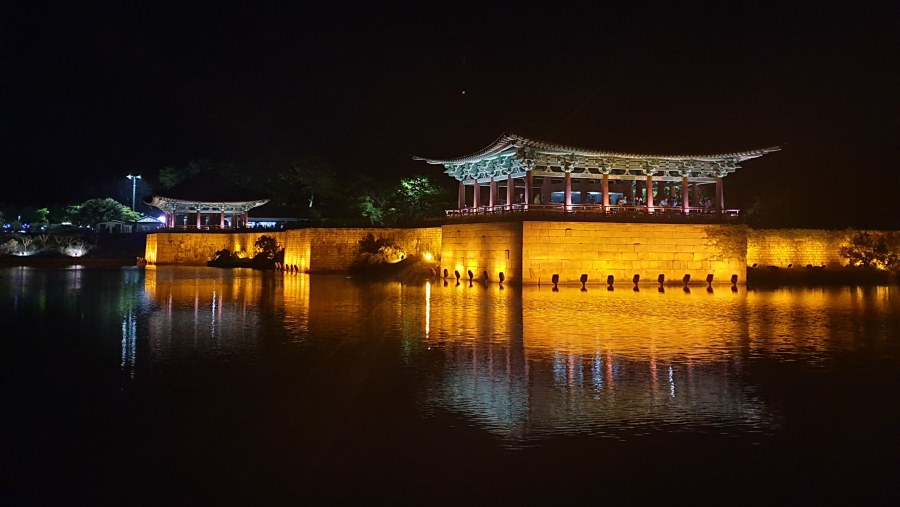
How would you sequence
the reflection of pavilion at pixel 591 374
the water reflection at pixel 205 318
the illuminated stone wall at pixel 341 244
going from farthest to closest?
the illuminated stone wall at pixel 341 244 → the water reflection at pixel 205 318 → the reflection of pavilion at pixel 591 374

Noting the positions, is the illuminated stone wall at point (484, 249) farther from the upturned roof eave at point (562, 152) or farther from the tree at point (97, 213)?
the tree at point (97, 213)

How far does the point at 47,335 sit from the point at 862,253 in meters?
34.0

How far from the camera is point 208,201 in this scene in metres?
52.7

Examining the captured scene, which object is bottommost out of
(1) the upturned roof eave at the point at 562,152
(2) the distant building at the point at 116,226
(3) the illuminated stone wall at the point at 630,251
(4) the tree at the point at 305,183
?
(3) the illuminated stone wall at the point at 630,251

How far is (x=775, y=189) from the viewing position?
44.9m

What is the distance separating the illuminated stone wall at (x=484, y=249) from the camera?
2756 cm

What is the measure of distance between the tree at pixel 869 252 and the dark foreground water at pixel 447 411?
68.1 feet

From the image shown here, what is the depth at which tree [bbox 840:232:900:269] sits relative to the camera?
33.8 metres

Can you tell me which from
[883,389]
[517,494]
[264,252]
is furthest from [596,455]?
[264,252]

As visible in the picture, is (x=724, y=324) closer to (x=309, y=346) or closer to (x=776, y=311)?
(x=776, y=311)

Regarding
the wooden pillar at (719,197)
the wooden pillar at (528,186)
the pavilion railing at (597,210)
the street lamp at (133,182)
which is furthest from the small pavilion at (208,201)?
the wooden pillar at (719,197)

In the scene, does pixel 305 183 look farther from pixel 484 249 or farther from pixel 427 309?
pixel 427 309

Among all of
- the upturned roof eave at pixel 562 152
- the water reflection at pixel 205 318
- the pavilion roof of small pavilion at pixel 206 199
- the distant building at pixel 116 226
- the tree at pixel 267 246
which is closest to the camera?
the water reflection at pixel 205 318

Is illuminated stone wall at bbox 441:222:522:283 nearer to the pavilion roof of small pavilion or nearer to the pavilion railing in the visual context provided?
the pavilion railing
